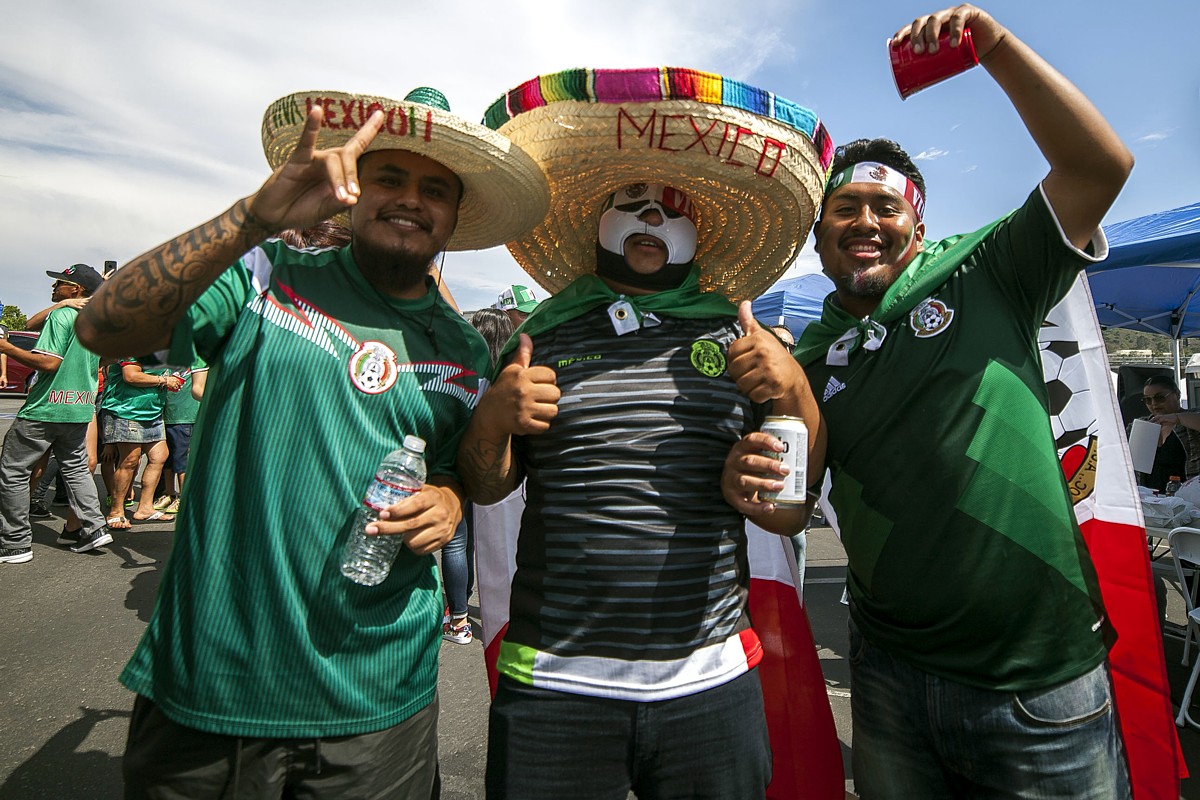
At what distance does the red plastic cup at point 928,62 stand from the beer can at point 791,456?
35.2 inches

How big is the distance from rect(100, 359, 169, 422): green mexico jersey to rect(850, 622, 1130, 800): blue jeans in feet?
22.8

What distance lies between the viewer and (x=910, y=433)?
190 centimetres

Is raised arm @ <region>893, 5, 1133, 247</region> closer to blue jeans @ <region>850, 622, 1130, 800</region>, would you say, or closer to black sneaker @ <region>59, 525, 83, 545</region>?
blue jeans @ <region>850, 622, 1130, 800</region>

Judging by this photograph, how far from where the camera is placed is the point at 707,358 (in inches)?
74.2

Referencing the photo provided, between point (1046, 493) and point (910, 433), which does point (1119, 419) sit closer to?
point (1046, 493)

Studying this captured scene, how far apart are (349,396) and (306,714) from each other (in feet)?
2.38

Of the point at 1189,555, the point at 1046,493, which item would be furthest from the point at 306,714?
the point at 1189,555

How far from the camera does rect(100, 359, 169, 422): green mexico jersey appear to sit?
663 cm

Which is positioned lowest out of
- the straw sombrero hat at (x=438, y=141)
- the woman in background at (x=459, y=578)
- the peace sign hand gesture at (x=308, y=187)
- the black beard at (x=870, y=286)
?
the woman in background at (x=459, y=578)

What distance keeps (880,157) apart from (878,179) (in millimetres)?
163

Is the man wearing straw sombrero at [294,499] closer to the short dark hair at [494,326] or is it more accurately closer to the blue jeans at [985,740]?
the blue jeans at [985,740]

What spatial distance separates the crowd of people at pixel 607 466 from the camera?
5.13ft

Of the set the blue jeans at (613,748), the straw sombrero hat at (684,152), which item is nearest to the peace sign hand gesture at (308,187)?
the straw sombrero hat at (684,152)

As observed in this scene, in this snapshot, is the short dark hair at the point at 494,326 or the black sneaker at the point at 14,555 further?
Answer: the black sneaker at the point at 14,555
